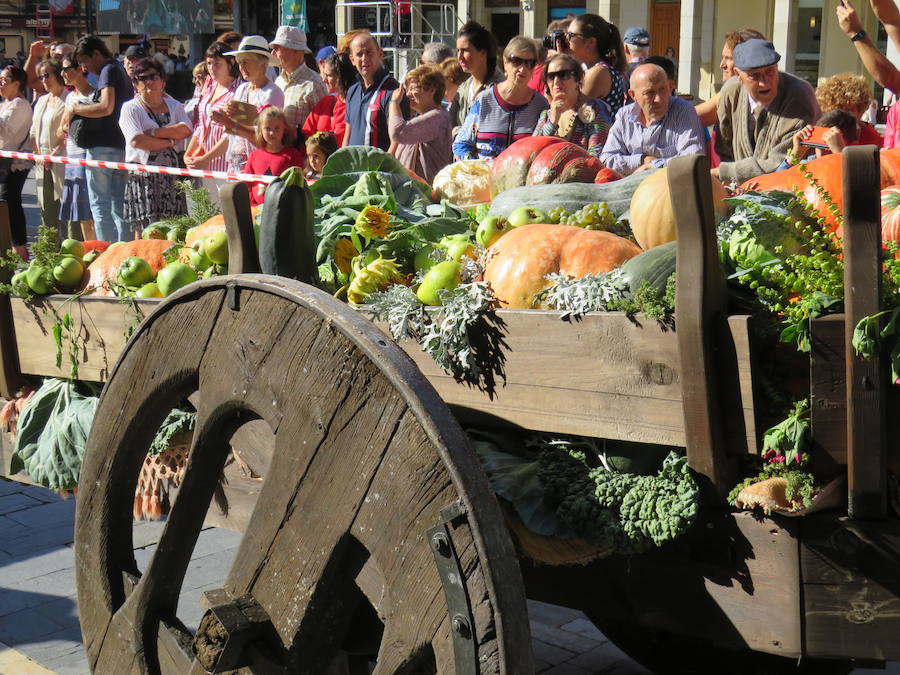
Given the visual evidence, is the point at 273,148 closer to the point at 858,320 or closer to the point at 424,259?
the point at 424,259

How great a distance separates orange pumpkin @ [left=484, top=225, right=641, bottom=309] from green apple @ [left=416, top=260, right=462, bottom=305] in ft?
0.24

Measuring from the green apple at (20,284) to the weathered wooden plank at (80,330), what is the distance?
0.03 meters

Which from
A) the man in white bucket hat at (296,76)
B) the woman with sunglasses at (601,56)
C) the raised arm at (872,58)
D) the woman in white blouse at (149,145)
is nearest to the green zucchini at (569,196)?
the woman with sunglasses at (601,56)

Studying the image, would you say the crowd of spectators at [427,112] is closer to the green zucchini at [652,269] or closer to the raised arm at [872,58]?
the raised arm at [872,58]

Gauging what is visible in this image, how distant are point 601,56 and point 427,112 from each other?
1048 millimetres

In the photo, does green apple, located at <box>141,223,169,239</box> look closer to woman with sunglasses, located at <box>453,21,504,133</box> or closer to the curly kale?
the curly kale

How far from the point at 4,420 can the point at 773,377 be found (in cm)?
202

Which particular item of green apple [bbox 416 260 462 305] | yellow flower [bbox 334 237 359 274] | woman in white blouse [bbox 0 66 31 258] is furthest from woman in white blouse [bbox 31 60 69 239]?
green apple [bbox 416 260 462 305]

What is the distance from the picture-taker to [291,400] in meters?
→ 1.66

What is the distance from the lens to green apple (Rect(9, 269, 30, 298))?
9.23ft

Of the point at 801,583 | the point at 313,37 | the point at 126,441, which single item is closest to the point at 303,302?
the point at 126,441

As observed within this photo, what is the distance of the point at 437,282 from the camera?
2.23 metres

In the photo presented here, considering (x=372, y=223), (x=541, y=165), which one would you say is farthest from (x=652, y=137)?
(x=372, y=223)

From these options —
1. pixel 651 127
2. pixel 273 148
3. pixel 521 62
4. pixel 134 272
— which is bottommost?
pixel 134 272
